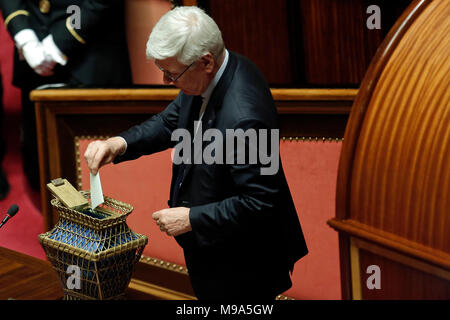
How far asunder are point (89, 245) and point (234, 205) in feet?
1.46

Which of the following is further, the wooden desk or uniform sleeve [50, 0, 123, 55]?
uniform sleeve [50, 0, 123, 55]

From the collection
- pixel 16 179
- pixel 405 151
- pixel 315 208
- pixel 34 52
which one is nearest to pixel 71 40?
pixel 34 52

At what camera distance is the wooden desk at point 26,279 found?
78.0 inches

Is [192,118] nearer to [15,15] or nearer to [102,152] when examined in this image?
[102,152]

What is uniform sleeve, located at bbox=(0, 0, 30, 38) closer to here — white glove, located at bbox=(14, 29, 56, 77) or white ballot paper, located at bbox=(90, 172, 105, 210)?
white glove, located at bbox=(14, 29, 56, 77)

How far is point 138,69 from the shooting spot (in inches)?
130

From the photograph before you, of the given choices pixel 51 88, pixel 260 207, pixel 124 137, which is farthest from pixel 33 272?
pixel 51 88

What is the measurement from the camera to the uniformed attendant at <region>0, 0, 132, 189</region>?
3.07 m

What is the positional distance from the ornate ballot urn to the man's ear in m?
0.47

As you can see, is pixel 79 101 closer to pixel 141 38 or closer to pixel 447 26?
pixel 141 38

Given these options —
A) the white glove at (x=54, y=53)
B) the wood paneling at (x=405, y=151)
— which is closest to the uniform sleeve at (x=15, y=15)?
the white glove at (x=54, y=53)

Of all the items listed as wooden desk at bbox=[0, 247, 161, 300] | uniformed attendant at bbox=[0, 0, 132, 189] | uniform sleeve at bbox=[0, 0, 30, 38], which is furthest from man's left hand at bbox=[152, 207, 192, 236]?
uniform sleeve at bbox=[0, 0, 30, 38]

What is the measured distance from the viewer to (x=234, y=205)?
5.23 feet

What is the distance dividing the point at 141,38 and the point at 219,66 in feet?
5.39
